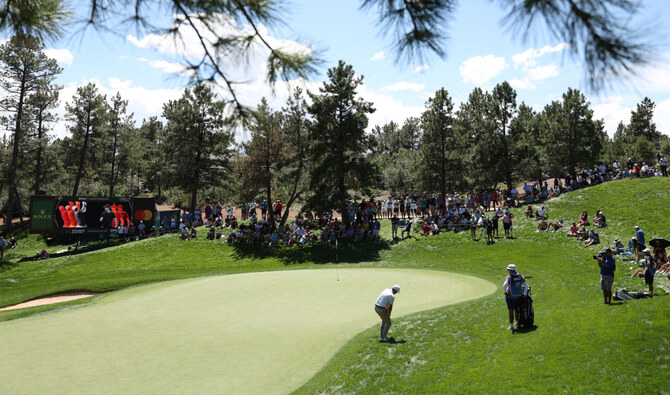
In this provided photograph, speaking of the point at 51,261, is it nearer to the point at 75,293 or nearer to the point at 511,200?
the point at 75,293

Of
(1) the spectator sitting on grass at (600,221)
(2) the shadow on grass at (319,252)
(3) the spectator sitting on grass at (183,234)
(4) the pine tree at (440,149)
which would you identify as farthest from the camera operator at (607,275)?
(3) the spectator sitting on grass at (183,234)

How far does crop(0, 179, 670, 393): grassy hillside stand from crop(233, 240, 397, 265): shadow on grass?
0.90 metres

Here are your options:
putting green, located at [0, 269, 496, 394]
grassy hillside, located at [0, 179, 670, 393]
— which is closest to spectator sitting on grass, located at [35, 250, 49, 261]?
grassy hillside, located at [0, 179, 670, 393]

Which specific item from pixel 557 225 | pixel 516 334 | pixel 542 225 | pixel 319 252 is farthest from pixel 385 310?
pixel 557 225

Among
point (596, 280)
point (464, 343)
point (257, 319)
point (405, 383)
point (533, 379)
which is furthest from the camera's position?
point (596, 280)

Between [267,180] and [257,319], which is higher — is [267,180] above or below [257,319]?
above

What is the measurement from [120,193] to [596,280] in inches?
2672

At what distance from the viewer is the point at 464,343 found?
1125 centimetres

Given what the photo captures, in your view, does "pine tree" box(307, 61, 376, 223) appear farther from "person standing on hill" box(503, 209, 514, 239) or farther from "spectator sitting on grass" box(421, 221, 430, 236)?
"person standing on hill" box(503, 209, 514, 239)

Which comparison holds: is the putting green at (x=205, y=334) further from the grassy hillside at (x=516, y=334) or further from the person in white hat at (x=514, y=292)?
the person in white hat at (x=514, y=292)

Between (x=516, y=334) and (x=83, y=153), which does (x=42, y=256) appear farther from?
(x=516, y=334)

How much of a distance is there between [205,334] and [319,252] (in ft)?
67.4

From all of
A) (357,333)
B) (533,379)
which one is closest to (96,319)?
(357,333)

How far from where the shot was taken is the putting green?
9531 millimetres
